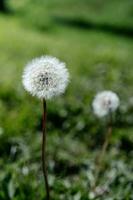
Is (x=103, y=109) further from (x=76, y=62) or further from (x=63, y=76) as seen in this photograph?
(x=76, y=62)

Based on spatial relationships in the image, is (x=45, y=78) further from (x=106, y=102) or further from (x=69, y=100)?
(x=69, y=100)

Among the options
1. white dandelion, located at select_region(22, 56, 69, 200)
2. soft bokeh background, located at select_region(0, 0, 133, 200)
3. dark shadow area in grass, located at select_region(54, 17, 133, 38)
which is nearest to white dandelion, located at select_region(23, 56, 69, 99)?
white dandelion, located at select_region(22, 56, 69, 200)

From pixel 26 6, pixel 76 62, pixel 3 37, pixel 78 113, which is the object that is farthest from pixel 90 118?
pixel 26 6

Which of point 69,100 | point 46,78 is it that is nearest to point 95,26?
point 69,100

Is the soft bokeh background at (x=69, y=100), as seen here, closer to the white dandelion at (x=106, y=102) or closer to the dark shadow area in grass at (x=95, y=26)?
the dark shadow area in grass at (x=95, y=26)

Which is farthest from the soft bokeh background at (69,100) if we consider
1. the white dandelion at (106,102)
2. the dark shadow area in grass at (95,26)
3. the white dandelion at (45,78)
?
the white dandelion at (45,78)
